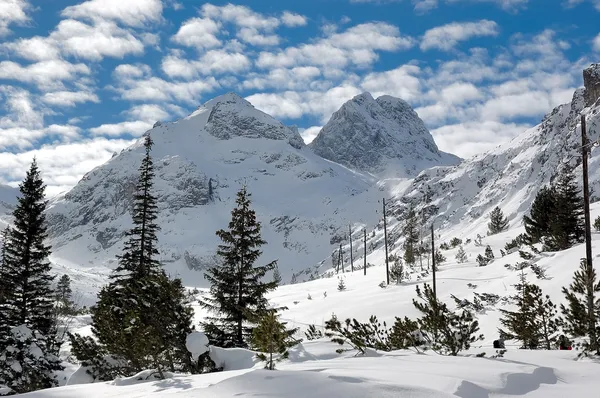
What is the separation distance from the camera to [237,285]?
1781 cm

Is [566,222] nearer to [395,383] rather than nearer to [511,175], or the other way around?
[395,383]

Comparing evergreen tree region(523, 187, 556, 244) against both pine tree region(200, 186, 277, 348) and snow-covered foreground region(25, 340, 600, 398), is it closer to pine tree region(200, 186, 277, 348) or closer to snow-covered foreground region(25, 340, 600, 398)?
pine tree region(200, 186, 277, 348)

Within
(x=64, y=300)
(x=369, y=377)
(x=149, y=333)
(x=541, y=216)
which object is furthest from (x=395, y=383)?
(x=64, y=300)

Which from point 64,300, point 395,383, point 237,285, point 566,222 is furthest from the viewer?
point 64,300

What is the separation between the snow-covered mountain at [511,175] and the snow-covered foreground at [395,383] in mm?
81881

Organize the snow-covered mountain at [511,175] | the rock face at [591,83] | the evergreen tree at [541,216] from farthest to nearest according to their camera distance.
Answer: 1. the rock face at [591,83]
2. the snow-covered mountain at [511,175]
3. the evergreen tree at [541,216]

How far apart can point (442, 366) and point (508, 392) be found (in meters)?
1.42

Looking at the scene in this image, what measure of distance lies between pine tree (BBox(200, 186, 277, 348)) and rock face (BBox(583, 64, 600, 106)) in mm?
125772

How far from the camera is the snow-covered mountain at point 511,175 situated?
9776 centimetres

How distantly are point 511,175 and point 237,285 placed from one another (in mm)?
120726

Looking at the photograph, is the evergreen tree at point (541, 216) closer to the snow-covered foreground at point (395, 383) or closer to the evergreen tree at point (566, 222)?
the evergreen tree at point (566, 222)

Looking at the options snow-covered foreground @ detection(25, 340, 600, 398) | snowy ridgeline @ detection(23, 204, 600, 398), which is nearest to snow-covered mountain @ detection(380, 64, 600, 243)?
snowy ridgeline @ detection(23, 204, 600, 398)

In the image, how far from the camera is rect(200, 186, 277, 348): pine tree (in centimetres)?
1705

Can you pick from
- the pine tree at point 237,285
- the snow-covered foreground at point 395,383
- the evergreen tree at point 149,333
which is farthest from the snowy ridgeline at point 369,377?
the pine tree at point 237,285
